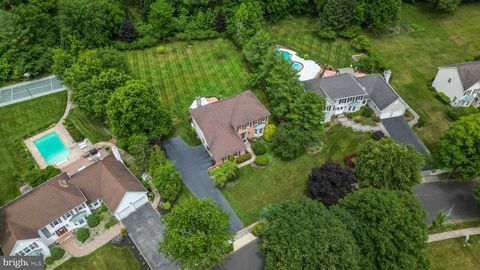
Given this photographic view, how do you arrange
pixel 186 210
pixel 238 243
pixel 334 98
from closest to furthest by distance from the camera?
1. pixel 186 210
2. pixel 238 243
3. pixel 334 98

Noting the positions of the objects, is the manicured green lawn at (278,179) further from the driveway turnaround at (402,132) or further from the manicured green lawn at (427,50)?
the manicured green lawn at (427,50)

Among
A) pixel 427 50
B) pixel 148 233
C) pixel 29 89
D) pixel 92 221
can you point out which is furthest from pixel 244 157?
pixel 427 50

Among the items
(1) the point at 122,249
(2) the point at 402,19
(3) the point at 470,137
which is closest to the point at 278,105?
(3) the point at 470,137

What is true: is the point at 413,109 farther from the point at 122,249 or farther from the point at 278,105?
the point at 122,249

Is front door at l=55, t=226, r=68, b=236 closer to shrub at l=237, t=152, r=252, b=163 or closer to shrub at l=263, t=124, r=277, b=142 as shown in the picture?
shrub at l=237, t=152, r=252, b=163

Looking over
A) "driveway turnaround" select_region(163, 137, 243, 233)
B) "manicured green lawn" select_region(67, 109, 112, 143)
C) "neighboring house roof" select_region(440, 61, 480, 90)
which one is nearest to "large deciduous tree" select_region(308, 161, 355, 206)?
"driveway turnaround" select_region(163, 137, 243, 233)

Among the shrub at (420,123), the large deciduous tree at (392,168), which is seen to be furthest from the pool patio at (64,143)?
the shrub at (420,123)

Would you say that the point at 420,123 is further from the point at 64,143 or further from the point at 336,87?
the point at 64,143
